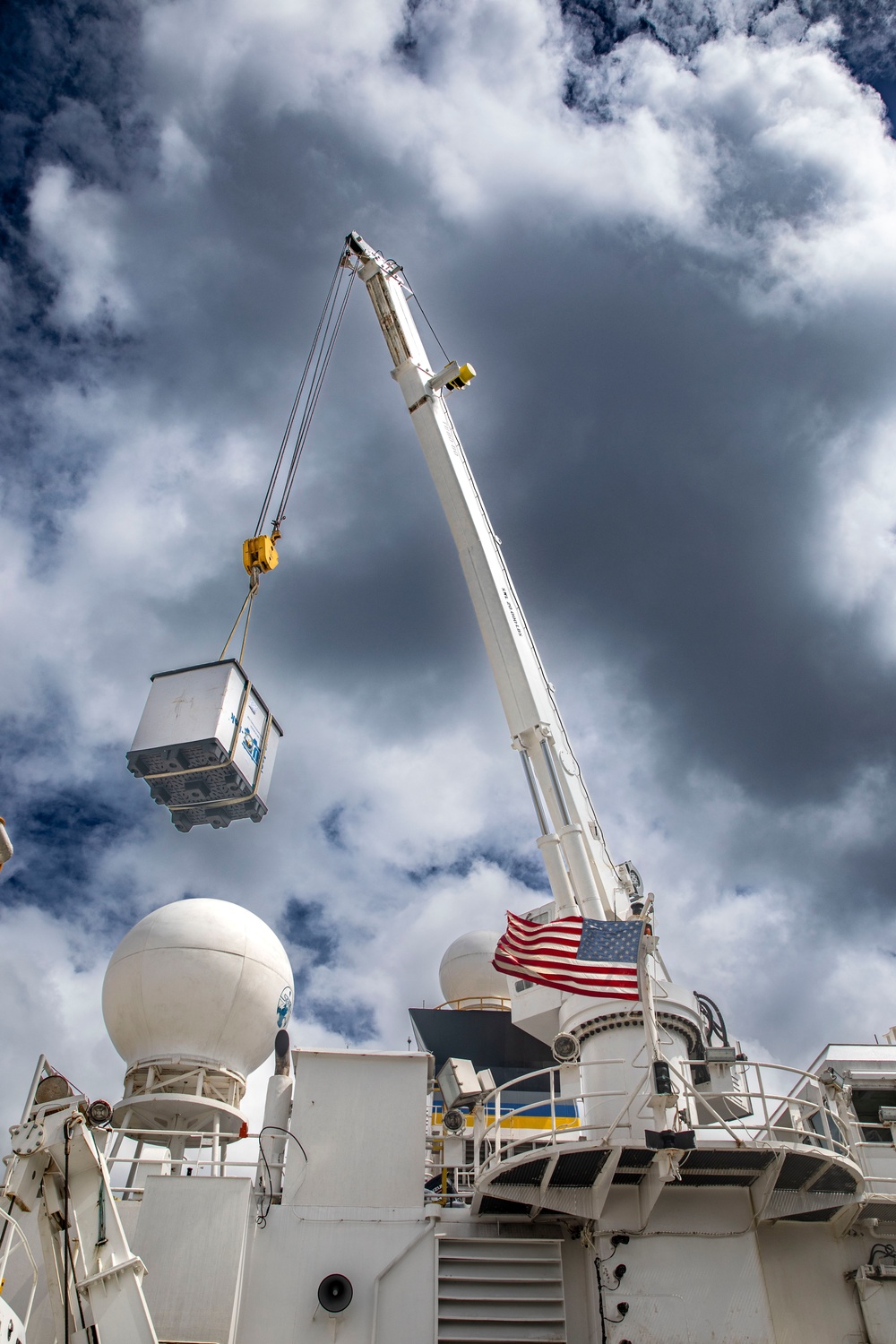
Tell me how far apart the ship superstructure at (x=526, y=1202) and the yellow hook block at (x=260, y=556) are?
11250mm

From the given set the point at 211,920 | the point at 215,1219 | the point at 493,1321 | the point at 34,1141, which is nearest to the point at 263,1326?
the point at 215,1219

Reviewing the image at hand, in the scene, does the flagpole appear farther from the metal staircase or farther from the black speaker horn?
the black speaker horn

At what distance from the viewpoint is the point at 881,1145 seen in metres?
17.2

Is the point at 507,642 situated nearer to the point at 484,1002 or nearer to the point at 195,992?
the point at 195,992

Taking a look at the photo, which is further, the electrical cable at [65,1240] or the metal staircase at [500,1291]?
the metal staircase at [500,1291]

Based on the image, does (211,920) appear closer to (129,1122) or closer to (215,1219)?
(129,1122)

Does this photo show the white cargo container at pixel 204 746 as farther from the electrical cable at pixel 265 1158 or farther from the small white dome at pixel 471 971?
the small white dome at pixel 471 971

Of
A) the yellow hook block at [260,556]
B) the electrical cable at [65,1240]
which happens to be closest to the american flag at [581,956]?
the electrical cable at [65,1240]

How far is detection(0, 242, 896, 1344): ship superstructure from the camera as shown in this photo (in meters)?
13.6

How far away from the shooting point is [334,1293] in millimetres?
14766

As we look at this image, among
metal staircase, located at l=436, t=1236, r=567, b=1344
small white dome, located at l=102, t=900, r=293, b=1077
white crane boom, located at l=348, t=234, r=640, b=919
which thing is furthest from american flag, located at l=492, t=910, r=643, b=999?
small white dome, located at l=102, t=900, r=293, b=1077

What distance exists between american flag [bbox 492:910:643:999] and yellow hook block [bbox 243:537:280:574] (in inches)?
531

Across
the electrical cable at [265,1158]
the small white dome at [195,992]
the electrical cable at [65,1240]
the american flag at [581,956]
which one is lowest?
the electrical cable at [65,1240]

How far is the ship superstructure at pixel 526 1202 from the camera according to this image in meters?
13.6
